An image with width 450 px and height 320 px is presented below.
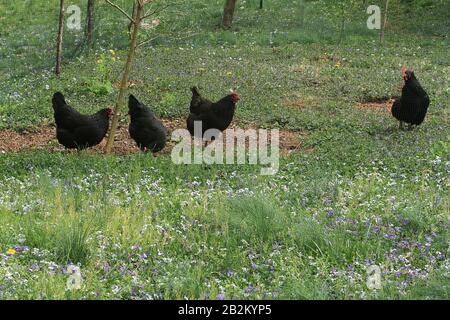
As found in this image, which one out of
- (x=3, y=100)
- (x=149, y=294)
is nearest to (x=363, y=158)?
(x=149, y=294)

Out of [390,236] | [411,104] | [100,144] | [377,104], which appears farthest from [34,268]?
[377,104]

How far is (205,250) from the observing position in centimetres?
711

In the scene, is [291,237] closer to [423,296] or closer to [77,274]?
[423,296]

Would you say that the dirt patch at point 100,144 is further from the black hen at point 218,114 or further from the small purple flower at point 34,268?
the small purple flower at point 34,268

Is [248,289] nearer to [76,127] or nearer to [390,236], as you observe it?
[390,236]

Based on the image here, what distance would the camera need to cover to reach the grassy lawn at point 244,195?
637cm

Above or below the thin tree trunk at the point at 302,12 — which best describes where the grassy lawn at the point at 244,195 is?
below

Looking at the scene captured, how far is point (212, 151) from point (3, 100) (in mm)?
6302

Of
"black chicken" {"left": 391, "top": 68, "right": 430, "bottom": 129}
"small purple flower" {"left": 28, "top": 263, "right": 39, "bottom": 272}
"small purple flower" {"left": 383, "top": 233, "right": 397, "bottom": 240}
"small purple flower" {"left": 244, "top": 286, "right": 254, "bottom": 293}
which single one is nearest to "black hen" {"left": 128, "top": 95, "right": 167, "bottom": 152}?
"black chicken" {"left": 391, "top": 68, "right": 430, "bottom": 129}

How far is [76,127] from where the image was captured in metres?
11.9

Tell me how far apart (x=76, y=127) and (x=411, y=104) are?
20.3 feet

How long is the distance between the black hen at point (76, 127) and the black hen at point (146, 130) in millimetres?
566

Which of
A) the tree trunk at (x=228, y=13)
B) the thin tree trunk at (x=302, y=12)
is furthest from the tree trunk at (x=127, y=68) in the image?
the thin tree trunk at (x=302, y=12)
